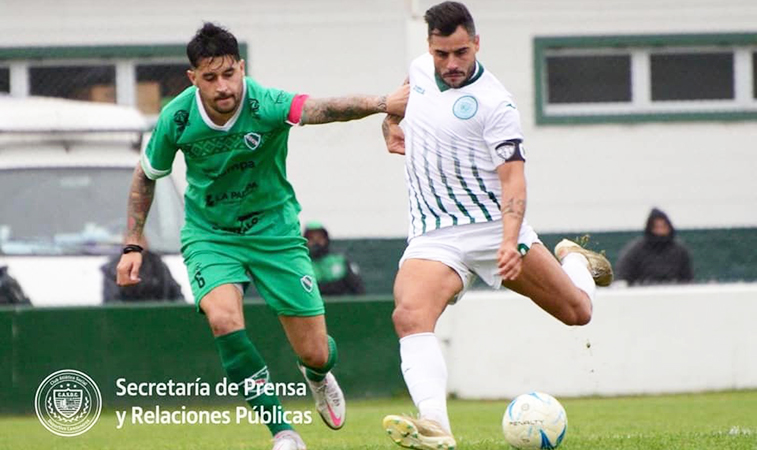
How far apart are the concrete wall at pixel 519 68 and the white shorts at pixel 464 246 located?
902cm

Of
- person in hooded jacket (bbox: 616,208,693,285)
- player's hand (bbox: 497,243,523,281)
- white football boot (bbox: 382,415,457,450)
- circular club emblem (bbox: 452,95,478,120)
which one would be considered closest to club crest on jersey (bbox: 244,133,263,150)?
circular club emblem (bbox: 452,95,478,120)

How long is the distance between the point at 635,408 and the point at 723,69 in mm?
6816

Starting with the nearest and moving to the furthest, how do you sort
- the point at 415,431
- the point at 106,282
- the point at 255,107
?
the point at 415,431 → the point at 255,107 → the point at 106,282

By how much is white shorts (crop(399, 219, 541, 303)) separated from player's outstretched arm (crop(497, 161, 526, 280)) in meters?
0.31

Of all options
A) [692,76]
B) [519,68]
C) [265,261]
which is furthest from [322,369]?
[692,76]

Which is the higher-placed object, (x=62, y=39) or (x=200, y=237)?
(x=62, y=39)

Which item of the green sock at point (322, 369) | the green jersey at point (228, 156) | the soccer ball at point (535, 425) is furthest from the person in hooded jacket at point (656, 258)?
the green jersey at point (228, 156)

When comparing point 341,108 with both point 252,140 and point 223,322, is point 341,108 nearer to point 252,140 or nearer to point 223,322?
point 252,140

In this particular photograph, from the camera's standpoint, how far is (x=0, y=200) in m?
13.0

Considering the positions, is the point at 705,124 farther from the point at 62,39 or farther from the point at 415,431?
the point at 415,431

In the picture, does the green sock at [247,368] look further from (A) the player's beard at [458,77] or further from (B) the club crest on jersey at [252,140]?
(A) the player's beard at [458,77]

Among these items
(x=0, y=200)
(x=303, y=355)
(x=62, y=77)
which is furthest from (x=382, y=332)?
(x=62, y=77)

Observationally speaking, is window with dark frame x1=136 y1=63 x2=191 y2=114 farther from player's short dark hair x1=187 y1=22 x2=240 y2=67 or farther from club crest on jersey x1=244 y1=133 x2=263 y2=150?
player's short dark hair x1=187 y1=22 x2=240 y2=67

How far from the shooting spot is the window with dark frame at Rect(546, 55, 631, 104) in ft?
56.6
